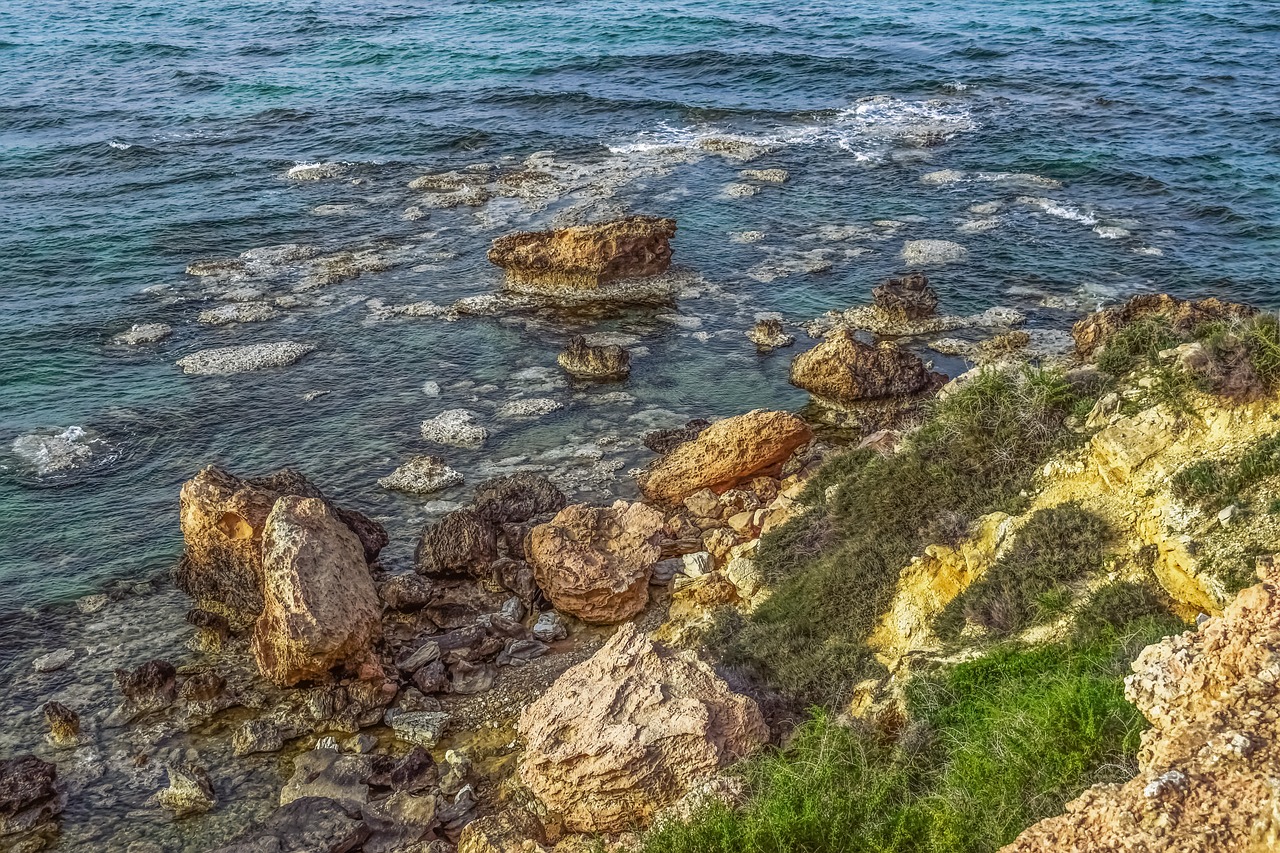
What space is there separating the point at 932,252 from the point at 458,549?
556 inches

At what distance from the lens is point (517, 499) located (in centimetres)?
1577

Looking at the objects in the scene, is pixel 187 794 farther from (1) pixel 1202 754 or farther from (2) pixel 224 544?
(1) pixel 1202 754

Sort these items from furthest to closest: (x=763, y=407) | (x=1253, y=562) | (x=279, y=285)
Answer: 1. (x=279, y=285)
2. (x=763, y=407)
3. (x=1253, y=562)

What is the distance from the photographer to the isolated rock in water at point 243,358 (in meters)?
20.7

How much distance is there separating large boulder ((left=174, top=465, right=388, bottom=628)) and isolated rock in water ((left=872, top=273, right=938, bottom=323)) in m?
11.6

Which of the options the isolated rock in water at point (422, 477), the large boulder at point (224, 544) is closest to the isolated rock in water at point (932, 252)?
the isolated rock in water at point (422, 477)

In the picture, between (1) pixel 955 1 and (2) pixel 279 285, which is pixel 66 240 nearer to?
(2) pixel 279 285

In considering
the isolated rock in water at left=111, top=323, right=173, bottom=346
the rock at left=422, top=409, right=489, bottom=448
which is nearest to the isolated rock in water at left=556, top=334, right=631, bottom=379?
the rock at left=422, top=409, right=489, bottom=448

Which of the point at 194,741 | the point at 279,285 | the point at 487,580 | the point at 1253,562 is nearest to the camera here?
the point at 1253,562

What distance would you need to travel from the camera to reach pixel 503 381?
20.1 meters

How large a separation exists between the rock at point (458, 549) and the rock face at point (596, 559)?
81 centimetres

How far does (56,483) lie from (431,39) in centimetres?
3102

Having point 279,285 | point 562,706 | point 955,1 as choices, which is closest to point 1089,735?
point 562,706

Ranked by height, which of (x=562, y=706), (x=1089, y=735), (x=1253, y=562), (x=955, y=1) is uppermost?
(x=955, y=1)
